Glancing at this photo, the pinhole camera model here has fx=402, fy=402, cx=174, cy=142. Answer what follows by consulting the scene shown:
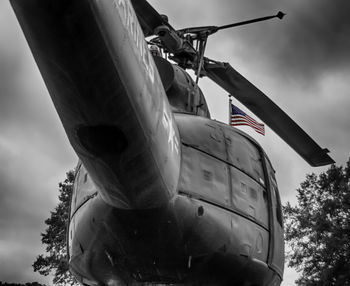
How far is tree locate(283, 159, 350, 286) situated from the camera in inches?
966

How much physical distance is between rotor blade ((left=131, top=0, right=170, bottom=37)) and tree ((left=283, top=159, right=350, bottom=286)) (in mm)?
22901

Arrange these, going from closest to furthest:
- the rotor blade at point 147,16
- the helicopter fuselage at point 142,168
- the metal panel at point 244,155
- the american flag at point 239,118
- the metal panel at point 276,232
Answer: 1. the helicopter fuselage at point 142,168
2. the metal panel at point 244,155
3. the metal panel at point 276,232
4. the rotor blade at point 147,16
5. the american flag at point 239,118

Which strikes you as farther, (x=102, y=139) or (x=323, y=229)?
(x=323, y=229)

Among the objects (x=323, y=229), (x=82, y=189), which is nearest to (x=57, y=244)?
(x=323, y=229)

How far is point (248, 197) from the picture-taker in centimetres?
385

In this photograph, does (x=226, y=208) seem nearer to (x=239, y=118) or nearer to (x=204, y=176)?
(x=204, y=176)

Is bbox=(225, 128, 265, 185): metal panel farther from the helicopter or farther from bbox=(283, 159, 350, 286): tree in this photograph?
bbox=(283, 159, 350, 286): tree

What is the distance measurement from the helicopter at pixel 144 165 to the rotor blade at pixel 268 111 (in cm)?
92

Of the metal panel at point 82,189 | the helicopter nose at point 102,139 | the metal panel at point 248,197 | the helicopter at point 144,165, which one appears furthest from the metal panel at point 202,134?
the helicopter nose at point 102,139

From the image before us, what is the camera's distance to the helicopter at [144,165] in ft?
5.60

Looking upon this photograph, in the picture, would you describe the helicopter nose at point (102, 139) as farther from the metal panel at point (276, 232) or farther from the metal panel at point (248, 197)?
the metal panel at point (276, 232)

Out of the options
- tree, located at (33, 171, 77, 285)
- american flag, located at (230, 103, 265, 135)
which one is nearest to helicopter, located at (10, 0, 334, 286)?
american flag, located at (230, 103, 265, 135)

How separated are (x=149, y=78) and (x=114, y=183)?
0.69m

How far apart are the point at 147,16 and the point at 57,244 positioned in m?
24.1
